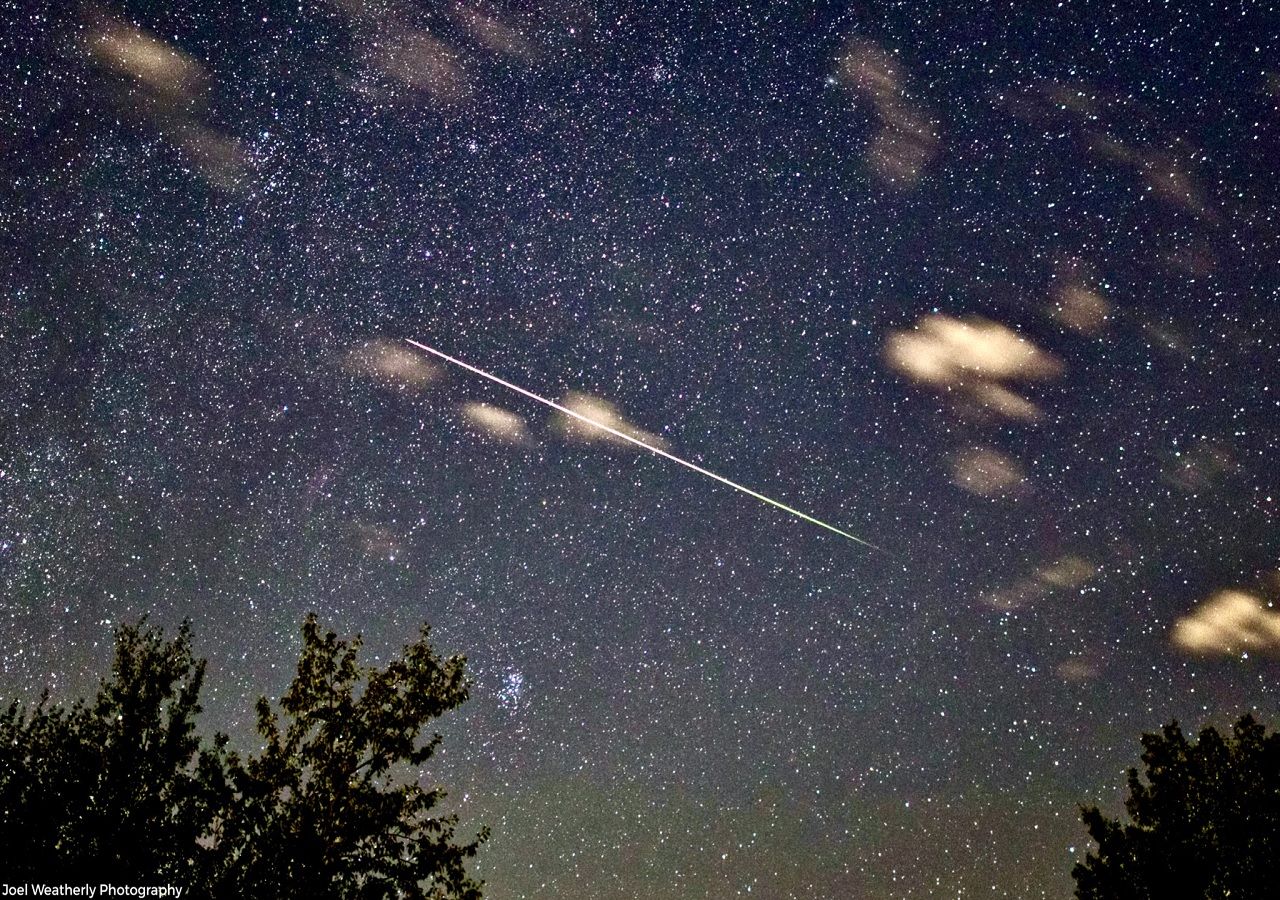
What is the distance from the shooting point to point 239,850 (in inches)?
427

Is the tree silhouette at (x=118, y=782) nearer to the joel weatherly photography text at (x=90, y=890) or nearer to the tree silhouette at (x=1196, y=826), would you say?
the joel weatherly photography text at (x=90, y=890)

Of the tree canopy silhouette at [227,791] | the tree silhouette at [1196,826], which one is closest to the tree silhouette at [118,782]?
the tree canopy silhouette at [227,791]

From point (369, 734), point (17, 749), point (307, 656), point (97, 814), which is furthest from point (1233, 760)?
point (17, 749)

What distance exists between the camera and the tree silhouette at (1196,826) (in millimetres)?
12570

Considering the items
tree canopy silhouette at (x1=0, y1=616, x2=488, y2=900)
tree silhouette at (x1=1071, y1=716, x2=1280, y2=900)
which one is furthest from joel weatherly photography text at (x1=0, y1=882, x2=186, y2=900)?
tree silhouette at (x1=1071, y1=716, x2=1280, y2=900)

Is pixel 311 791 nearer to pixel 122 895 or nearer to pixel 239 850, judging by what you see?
pixel 239 850

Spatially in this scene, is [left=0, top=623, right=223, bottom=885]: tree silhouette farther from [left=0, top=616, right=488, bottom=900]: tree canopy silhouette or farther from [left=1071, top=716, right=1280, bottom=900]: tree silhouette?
[left=1071, top=716, right=1280, bottom=900]: tree silhouette

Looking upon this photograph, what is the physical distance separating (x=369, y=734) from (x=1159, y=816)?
14.4 m

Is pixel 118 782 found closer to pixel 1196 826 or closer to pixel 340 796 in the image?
pixel 340 796

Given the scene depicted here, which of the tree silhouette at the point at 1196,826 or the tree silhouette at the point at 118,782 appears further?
the tree silhouette at the point at 1196,826

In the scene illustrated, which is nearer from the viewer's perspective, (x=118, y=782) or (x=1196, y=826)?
(x=118, y=782)

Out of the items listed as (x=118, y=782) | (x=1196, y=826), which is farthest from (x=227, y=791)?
(x=1196, y=826)

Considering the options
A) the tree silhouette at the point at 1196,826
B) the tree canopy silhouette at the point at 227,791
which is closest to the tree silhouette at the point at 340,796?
the tree canopy silhouette at the point at 227,791

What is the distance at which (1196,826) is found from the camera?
1407 cm
